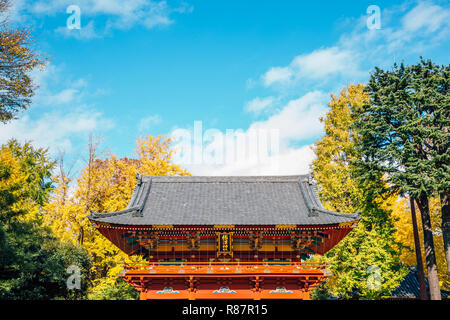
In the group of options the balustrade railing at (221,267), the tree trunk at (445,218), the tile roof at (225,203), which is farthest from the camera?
the tree trunk at (445,218)

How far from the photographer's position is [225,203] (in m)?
18.9

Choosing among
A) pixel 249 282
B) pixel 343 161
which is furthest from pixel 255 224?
pixel 343 161

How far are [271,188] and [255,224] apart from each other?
17.2 ft

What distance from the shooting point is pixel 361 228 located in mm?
23016

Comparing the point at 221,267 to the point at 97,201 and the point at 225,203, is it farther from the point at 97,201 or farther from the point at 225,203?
the point at 97,201

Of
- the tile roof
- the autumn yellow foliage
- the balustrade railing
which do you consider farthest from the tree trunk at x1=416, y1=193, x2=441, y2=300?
the autumn yellow foliage

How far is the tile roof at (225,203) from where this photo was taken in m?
16.6
